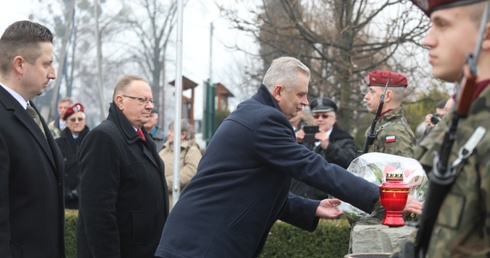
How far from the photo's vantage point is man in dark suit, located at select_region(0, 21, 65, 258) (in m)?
4.12

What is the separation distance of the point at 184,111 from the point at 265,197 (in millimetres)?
13022

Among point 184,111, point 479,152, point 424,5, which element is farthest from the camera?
point 184,111

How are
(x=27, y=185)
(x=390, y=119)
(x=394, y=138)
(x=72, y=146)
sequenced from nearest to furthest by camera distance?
1. (x=27, y=185)
2. (x=394, y=138)
3. (x=390, y=119)
4. (x=72, y=146)

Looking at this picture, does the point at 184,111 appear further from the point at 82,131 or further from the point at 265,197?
the point at 265,197

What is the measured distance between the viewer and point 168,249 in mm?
4367

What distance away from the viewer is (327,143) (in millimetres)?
8328

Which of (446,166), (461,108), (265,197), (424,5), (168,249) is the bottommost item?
(168,249)

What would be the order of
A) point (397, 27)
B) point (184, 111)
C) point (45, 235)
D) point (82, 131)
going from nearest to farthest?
point (45, 235) < point (82, 131) < point (397, 27) < point (184, 111)

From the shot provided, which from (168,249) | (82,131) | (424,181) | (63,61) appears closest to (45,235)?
(168,249)

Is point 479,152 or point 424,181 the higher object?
point 479,152

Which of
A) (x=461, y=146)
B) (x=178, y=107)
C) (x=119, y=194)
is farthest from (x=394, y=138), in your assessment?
(x=178, y=107)

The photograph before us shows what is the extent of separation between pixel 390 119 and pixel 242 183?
2.27 meters

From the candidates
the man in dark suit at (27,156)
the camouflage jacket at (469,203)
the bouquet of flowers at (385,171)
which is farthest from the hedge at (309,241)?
the camouflage jacket at (469,203)

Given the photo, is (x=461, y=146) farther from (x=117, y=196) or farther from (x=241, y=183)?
(x=117, y=196)
